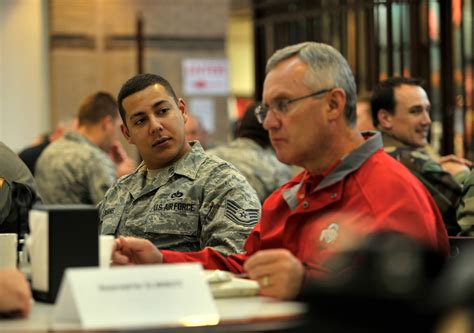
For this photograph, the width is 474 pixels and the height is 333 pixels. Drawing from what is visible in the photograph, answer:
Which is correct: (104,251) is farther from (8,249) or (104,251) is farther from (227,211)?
(227,211)

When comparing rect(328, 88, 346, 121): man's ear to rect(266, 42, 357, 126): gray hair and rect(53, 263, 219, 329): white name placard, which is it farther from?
rect(53, 263, 219, 329): white name placard

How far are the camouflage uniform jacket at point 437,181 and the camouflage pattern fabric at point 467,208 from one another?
0.32 metres

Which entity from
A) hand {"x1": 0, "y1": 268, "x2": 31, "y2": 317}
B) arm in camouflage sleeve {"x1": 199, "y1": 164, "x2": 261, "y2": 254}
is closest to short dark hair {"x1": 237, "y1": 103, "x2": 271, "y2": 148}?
arm in camouflage sleeve {"x1": 199, "y1": 164, "x2": 261, "y2": 254}

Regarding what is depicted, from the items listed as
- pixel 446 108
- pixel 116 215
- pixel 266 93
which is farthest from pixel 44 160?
pixel 266 93

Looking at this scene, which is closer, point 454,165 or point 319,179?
point 319,179

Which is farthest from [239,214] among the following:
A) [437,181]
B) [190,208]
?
[437,181]

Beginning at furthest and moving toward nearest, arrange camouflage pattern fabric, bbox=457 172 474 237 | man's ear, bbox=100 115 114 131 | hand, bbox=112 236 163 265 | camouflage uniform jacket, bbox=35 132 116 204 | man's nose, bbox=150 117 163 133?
man's ear, bbox=100 115 114 131 → camouflage uniform jacket, bbox=35 132 116 204 → camouflage pattern fabric, bbox=457 172 474 237 → man's nose, bbox=150 117 163 133 → hand, bbox=112 236 163 265

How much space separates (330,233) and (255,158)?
13.5 ft

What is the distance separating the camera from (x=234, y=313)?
2184mm

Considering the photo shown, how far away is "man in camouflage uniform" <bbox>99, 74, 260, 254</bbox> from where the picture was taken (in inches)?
149

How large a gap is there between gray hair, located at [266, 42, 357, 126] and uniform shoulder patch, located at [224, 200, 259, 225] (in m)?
0.71

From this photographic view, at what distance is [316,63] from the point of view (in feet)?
10.4

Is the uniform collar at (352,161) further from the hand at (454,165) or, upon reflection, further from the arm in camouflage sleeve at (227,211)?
the hand at (454,165)

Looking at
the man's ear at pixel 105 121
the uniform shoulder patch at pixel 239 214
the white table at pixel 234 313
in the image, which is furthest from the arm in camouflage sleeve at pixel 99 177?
the white table at pixel 234 313
